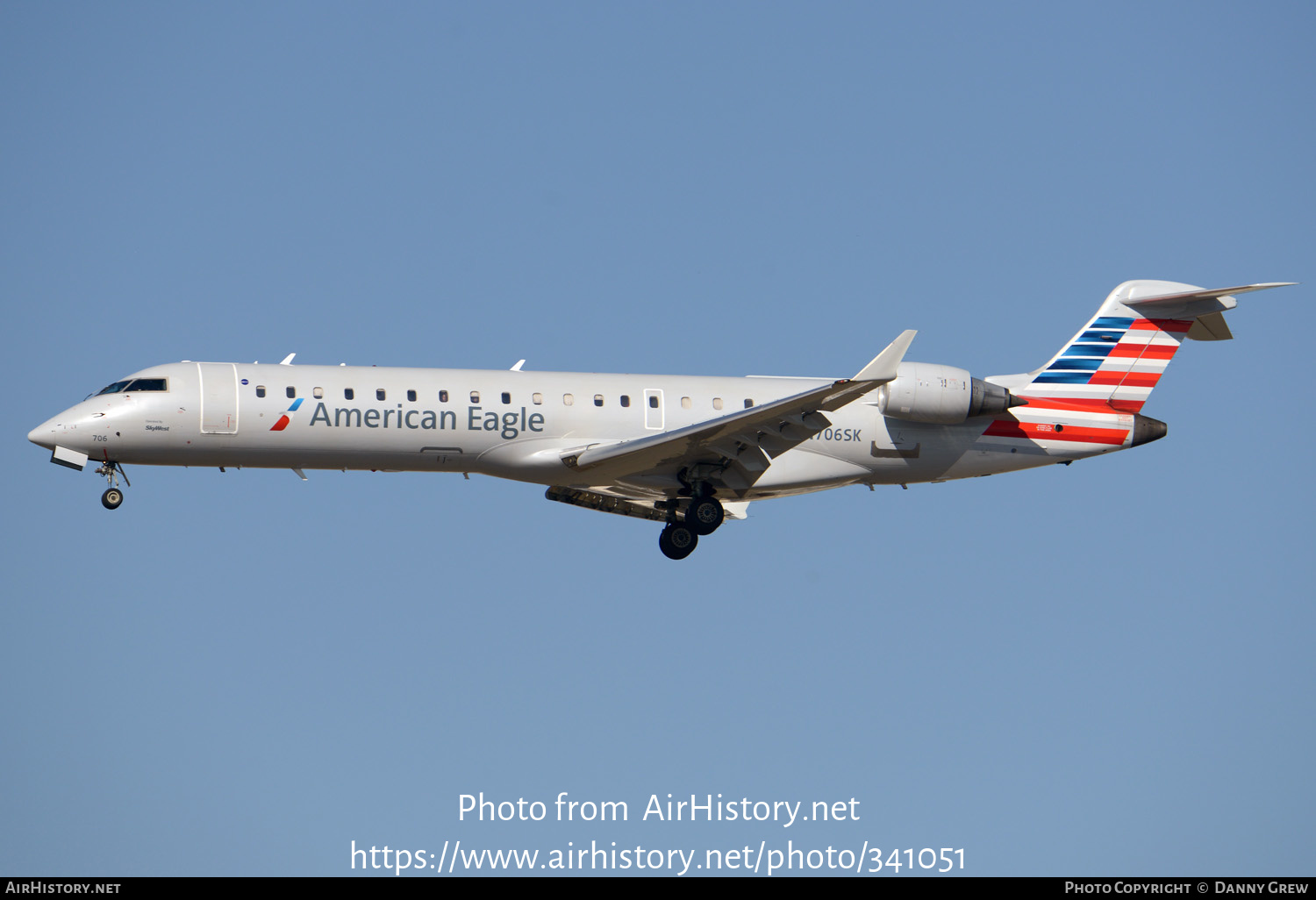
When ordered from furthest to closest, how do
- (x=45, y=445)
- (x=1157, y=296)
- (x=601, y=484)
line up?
(x=1157, y=296) → (x=601, y=484) → (x=45, y=445)

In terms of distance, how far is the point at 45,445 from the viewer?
26281 millimetres

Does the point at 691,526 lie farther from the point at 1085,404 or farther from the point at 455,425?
the point at 1085,404

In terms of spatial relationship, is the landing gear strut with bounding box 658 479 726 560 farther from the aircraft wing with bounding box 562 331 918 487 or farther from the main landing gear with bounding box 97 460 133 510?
the main landing gear with bounding box 97 460 133 510

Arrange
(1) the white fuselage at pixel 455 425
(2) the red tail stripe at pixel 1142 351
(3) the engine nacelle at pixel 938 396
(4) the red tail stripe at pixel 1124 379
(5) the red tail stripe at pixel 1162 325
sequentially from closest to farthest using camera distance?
(1) the white fuselage at pixel 455 425, (3) the engine nacelle at pixel 938 396, (4) the red tail stripe at pixel 1124 379, (2) the red tail stripe at pixel 1142 351, (5) the red tail stripe at pixel 1162 325

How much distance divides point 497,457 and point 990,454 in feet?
30.2

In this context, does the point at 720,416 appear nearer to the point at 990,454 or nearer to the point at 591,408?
the point at 591,408

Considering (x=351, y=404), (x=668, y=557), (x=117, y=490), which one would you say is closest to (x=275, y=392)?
(x=351, y=404)

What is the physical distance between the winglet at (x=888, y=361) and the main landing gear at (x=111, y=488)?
12.5 metres

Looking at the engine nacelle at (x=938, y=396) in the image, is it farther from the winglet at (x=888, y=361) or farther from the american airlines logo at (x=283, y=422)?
the american airlines logo at (x=283, y=422)

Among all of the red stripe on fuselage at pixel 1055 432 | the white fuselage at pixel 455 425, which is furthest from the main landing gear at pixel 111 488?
the red stripe on fuselage at pixel 1055 432

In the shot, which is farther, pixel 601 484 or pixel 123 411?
pixel 601 484

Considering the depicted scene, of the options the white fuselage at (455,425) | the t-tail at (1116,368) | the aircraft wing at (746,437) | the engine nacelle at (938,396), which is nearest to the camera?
the aircraft wing at (746,437)

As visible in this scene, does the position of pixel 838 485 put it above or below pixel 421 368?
below

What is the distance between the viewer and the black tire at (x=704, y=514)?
92.5ft
